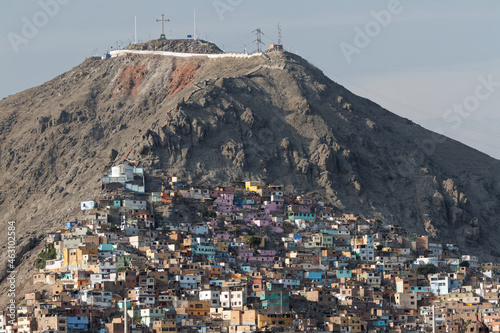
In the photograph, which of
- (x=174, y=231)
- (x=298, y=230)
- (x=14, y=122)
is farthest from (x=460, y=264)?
(x=14, y=122)

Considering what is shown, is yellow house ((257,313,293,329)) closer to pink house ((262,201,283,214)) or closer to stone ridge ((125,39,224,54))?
pink house ((262,201,283,214))

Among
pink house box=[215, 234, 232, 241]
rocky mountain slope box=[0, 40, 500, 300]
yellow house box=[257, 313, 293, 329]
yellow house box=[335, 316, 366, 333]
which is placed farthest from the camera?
rocky mountain slope box=[0, 40, 500, 300]

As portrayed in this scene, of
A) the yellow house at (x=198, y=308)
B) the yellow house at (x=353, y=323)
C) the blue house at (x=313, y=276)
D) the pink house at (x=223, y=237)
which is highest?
the pink house at (x=223, y=237)

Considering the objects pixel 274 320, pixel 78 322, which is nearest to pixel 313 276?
pixel 274 320

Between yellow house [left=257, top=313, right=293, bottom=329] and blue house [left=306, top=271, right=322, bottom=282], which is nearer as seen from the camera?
yellow house [left=257, top=313, right=293, bottom=329]

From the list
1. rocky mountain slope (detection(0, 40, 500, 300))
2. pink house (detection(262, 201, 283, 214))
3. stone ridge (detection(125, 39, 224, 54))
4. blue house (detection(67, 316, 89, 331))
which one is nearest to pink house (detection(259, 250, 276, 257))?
pink house (detection(262, 201, 283, 214))

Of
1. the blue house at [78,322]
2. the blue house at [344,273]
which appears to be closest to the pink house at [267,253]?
the blue house at [344,273]

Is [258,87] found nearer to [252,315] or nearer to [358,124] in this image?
[358,124]

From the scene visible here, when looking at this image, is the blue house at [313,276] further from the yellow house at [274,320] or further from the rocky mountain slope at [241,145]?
the rocky mountain slope at [241,145]

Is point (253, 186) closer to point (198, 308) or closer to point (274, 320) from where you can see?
point (198, 308)
